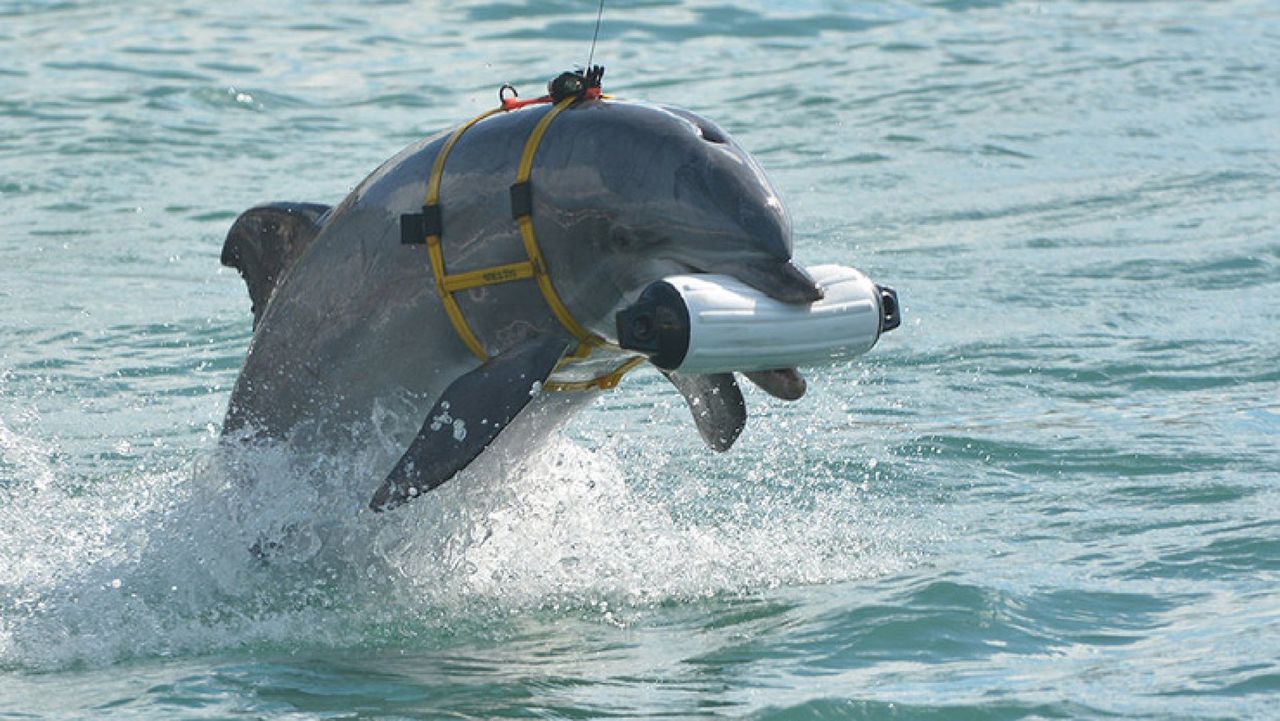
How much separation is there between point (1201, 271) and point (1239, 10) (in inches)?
568

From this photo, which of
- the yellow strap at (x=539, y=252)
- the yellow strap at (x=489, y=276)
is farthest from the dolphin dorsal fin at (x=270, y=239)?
the yellow strap at (x=539, y=252)

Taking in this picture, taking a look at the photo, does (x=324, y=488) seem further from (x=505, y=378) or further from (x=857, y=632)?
(x=857, y=632)

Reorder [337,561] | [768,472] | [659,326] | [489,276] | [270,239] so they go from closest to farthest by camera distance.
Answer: [659,326]
[489,276]
[337,561]
[270,239]
[768,472]

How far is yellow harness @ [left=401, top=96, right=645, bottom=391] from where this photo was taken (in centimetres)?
787

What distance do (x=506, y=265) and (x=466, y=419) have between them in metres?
0.66

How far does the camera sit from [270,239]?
8.75 metres

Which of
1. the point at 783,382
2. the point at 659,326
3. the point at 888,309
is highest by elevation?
the point at 659,326

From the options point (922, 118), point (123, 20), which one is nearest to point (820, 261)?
point (922, 118)

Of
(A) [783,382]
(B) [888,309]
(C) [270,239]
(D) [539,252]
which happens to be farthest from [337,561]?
(B) [888,309]

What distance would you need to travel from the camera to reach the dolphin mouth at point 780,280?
24.3 feet

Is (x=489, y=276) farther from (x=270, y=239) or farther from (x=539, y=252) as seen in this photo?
(x=270, y=239)

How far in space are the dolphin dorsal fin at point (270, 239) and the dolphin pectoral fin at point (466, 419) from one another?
1.25 metres

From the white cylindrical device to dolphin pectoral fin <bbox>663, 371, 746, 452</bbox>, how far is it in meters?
0.91

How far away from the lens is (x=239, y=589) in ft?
27.5
